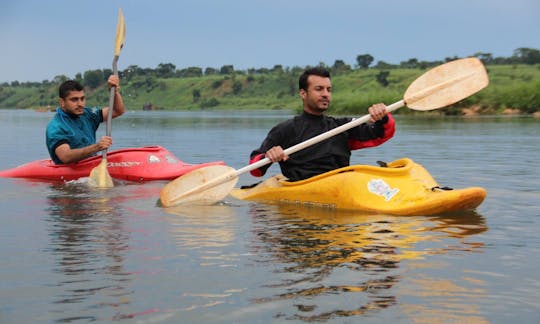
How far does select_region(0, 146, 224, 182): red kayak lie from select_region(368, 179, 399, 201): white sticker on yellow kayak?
321 centimetres

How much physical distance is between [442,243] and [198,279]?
185 cm

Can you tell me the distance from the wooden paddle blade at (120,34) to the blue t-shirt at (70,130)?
33.9 inches

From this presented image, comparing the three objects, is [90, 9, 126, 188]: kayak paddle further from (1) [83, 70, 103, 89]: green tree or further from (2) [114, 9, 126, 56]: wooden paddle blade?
(1) [83, 70, 103, 89]: green tree

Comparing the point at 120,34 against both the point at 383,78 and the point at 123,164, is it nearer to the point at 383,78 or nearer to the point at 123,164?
the point at 123,164

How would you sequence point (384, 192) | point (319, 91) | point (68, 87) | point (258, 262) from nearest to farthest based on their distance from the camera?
point (258, 262) → point (384, 192) → point (319, 91) → point (68, 87)

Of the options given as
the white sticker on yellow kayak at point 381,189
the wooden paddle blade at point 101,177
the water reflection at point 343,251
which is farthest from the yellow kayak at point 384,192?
the wooden paddle blade at point 101,177

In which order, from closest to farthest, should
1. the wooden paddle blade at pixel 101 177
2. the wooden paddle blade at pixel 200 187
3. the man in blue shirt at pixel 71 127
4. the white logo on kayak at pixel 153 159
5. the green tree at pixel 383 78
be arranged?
the wooden paddle blade at pixel 200 187
the wooden paddle blade at pixel 101 177
the man in blue shirt at pixel 71 127
the white logo on kayak at pixel 153 159
the green tree at pixel 383 78

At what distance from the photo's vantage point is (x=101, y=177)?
31.1 feet

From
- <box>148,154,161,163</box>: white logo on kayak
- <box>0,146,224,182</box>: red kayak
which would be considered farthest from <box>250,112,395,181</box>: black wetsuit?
<box>148,154,161,163</box>: white logo on kayak

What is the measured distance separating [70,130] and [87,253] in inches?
182

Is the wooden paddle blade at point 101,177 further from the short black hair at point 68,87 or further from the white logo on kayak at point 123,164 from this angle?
the short black hair at point 68,87

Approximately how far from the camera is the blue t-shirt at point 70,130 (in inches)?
385

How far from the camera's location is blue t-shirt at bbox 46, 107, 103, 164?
32.1 feet

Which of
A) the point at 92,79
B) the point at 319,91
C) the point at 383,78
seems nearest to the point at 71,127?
the point at 319,91
